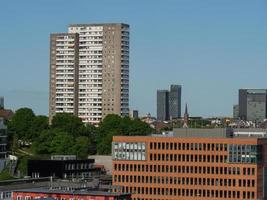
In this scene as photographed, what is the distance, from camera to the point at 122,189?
120 meters

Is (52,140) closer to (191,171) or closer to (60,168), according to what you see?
(60,168)

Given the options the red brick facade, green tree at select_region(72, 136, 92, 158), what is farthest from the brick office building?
green tree at select_region(72, 136, 92, 158)

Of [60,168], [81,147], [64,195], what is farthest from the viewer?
[81,147]

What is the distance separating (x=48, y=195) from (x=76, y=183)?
16.7 metres

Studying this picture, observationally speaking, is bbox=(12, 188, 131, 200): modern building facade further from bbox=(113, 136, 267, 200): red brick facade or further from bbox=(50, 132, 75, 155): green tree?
bbox=(50, 132, 75, 155): green tree

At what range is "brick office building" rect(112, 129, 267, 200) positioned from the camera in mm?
116875

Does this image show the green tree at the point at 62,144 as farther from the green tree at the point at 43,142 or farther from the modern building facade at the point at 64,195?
the modern building facade at the point at 64,195

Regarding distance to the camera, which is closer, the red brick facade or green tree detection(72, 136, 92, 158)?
the red brick facade

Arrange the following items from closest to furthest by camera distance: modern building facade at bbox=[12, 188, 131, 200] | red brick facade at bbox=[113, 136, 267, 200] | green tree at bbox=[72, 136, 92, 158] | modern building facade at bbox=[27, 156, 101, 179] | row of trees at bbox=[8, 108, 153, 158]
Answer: modern building facade at bbox=[12, 188, 131, 200]
red brick facade at bbox=[113, 136, 267, 200]
modern building facade at bbox=[27, 156, 101, 179]
green tree at bbox=[72, 136, 92, 158]
row of trees at bbox=[8, 108, 153, 158]

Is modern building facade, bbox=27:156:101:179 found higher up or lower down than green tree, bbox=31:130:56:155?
lower down

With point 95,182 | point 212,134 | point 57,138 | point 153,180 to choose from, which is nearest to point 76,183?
point 95,182

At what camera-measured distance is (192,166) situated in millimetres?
119125

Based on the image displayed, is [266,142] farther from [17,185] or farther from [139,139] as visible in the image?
[17,185]

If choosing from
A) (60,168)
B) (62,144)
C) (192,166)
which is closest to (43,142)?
(62,144)
